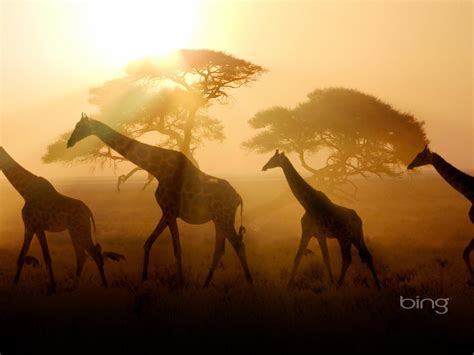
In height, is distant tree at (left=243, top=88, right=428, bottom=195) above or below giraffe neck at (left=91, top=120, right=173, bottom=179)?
above

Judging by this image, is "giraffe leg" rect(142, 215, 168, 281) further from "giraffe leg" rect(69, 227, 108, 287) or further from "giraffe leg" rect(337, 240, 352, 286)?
"giraffe leg" rect(337, 240, 352, 286)

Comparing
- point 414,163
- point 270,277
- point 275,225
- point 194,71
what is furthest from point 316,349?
point 275,225

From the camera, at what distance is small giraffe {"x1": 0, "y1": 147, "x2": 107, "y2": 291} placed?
988 cm

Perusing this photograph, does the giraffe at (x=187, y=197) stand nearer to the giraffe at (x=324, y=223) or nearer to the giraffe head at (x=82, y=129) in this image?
the giraffe head at (x=82, y=129)

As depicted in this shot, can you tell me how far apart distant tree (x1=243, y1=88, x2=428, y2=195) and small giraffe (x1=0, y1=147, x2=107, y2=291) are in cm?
1087

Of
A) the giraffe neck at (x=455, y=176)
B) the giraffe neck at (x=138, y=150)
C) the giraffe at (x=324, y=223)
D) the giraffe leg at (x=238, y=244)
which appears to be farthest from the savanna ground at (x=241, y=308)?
the giraffe neck at (x=138, y=150)

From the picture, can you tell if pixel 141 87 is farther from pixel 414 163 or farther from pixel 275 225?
pixel 414 163

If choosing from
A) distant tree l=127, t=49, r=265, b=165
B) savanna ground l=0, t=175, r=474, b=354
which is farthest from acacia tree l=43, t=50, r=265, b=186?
savanna ground l=0, t=175, r=474, b=354

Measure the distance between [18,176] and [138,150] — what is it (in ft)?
6.66

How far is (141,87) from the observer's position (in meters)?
19.8

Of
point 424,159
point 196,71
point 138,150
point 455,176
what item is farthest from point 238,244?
point 196,71

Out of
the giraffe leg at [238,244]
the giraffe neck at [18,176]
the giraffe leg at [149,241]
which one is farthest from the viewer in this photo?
the giraffe neck at [18,176]

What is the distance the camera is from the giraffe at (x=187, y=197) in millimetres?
9750

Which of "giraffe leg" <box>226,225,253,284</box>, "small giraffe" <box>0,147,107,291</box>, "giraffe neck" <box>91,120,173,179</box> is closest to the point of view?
"giraffe leg" <box>226,225,253,284</box>
